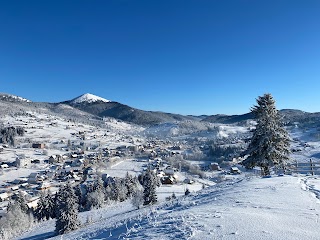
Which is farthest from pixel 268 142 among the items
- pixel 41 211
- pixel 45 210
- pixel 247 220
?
pixel 41 211

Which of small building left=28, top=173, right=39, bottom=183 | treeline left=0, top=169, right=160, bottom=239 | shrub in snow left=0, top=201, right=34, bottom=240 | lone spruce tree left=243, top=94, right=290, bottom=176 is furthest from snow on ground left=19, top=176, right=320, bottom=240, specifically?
small building left=28, top=173, right=39, bottom=183

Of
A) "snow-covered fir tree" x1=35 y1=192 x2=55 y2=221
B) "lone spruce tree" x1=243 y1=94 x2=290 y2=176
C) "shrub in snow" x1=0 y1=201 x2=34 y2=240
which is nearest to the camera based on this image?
"lone spruce tree" x1=243 y1=94 x2=290 y2=176

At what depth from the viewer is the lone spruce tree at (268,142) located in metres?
25.1

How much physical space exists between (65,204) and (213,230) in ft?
90.1

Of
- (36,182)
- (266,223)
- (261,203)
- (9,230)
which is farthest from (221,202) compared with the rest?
(36,182)

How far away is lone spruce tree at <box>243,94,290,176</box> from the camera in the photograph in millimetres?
25062

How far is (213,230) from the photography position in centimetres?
719

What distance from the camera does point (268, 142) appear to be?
82.3 feet

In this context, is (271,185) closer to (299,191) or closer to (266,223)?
(299,191)

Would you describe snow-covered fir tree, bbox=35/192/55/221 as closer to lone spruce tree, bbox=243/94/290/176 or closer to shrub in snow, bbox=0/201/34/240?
shrub in snow, bbox=0/201/34/240

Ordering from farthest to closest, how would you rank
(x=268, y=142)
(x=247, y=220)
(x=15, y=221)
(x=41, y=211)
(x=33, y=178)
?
(x=33, y=178) < (x=41, y=211) < (x=15, y=221) < (x=268, y=142) < (x=247, y=220)

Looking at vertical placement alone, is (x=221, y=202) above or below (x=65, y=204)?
above

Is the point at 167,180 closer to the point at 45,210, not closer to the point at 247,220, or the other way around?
the point at 45,210

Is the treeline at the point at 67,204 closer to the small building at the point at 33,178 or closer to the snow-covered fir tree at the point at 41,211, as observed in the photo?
the snow-covered fir tree at the point at 41,211
